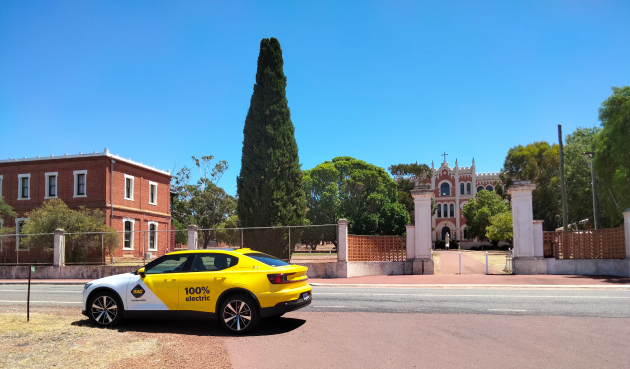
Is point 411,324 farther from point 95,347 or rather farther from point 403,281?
point 403,281

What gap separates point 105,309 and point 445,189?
70.0 metres

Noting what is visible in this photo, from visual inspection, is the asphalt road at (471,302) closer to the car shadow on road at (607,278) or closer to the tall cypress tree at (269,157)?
the car shadow on road at (607,278)

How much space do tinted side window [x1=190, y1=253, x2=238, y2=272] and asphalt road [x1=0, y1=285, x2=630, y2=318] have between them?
2.82m

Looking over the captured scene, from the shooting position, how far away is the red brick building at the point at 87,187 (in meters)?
34.1

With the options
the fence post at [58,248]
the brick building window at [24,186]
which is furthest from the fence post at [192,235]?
the brick building window at [24,186]

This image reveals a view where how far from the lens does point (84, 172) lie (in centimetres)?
3453

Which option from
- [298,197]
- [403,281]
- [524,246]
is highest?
[298,197]

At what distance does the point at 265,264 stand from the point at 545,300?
7513 mm

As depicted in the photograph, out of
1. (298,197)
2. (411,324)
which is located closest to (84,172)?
(298,197)

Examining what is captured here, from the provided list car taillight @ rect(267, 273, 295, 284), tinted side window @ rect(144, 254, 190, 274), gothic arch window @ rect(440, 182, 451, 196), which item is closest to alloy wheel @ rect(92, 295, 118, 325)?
tinted side window @ rect(144, 254, 190, 274)

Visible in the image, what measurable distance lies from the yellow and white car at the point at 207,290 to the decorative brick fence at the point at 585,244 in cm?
1496

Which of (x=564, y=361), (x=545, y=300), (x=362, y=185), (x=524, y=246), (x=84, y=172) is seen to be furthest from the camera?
(x=362, y=185)

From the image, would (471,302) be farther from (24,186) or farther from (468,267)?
(24,186)

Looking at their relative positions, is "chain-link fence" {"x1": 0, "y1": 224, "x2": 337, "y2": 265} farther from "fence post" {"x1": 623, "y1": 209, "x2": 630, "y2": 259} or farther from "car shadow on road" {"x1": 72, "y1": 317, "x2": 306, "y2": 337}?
"car shadow on road" {"x1": 72, "y1": 317, "x2": 306, "y2": 337}
